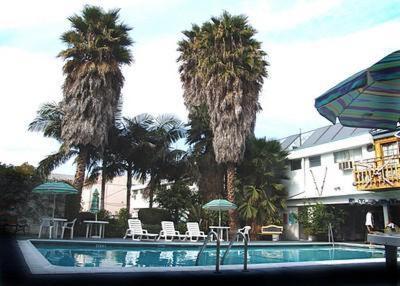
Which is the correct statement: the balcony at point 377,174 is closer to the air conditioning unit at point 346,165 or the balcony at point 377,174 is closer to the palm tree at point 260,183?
the air conditioning unit at point 346,165

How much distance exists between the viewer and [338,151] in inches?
963

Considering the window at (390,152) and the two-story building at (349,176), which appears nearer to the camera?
the window at (390,152)

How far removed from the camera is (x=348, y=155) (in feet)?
78.5

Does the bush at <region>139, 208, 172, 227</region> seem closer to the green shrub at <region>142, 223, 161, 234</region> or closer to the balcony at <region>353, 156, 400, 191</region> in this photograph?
the green shrub at <region>142, 223, 161, 234</region>

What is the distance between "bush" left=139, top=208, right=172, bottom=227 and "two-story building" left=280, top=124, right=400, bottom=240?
8495 millimetres

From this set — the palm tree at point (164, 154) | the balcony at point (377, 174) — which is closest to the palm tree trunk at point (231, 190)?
the palm tree at point (164, 154)

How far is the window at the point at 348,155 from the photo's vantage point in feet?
77.2

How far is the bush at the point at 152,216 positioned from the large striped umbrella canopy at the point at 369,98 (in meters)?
16.5

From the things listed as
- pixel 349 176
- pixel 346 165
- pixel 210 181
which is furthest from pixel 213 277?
pixel 346 165

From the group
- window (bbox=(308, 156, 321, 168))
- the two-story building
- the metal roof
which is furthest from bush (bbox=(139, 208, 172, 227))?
the metal roof

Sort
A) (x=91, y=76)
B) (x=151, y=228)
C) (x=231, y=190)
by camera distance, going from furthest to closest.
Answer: (x=231, y=190)
(x=91, y=76)
(x=151, y=228)

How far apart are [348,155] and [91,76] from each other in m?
15.2

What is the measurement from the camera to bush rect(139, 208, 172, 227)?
2206 centimetres

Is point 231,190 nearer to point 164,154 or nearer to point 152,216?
point 164,154
